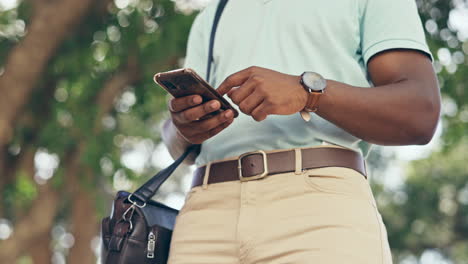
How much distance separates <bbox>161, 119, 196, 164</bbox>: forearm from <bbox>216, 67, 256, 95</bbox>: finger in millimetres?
411

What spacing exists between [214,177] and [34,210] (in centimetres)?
680

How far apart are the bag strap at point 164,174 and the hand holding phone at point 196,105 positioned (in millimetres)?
198

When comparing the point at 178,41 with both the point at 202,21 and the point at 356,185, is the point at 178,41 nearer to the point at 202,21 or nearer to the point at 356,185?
the point at 202,21

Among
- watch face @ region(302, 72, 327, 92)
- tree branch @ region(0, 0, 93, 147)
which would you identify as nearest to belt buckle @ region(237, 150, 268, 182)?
watch face @ region(302, 72, 327, 92)

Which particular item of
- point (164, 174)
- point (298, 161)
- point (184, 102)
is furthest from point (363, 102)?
point (164, 174)

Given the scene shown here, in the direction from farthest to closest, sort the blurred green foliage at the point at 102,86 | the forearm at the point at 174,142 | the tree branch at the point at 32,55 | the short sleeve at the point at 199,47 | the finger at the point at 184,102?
the blurred green foliage at the point at 102,86, the tree branch at the point at 32,55, the short sleeve at the point at 199,47, the forearm at the point at 174,142, the finger at the point at 184,102

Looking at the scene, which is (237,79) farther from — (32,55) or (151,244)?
(32,55)

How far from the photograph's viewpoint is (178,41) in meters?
7.29

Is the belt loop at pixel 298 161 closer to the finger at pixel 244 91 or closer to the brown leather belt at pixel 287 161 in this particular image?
the brown leather belt at pixel 287 161

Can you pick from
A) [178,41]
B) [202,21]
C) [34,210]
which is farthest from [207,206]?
[34,210]

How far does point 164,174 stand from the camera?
78.2 inches

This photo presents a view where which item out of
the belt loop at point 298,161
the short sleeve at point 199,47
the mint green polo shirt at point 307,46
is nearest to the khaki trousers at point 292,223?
the belt loop at point 298,161

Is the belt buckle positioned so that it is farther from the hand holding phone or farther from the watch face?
the watch face

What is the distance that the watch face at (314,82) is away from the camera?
63.3 inches
